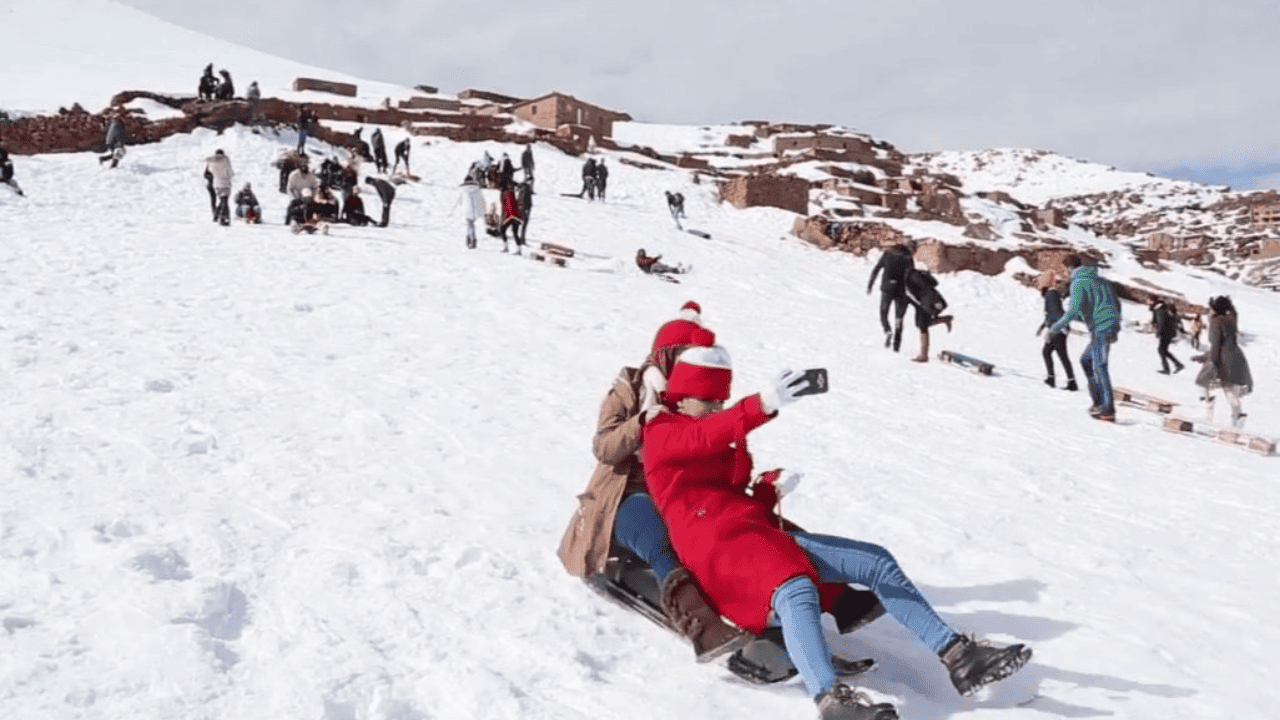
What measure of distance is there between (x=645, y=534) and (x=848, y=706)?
3.67 feet

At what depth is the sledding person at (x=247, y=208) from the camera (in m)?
16.2

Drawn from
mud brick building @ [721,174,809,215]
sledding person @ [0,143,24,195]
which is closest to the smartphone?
sledding person @ [0,143,24,195]

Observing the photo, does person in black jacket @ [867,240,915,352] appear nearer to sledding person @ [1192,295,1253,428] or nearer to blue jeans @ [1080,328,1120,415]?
blue jeans @ [1080,328,1120,415]

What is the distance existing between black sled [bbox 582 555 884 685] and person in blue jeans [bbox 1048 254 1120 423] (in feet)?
22.3

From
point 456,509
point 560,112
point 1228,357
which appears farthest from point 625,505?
point 560,112

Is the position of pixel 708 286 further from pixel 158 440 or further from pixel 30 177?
pixel 30 177

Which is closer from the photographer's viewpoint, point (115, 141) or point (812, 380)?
point (812, 380)

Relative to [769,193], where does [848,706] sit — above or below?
below

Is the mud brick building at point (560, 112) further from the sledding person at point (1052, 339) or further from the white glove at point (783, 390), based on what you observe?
the white glove at point (783, 390)

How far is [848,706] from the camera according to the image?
8.43 feet

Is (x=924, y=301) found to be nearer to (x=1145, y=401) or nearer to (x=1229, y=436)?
(x=1145, y=401)

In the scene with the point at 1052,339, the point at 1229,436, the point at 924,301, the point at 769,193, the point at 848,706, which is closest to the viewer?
the point at 848,706

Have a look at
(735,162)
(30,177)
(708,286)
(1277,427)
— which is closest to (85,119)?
(30,177)

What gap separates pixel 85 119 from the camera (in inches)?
1014
